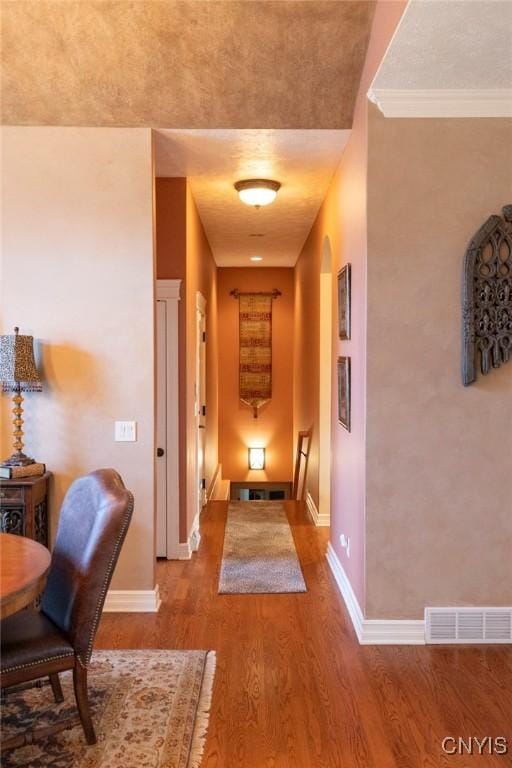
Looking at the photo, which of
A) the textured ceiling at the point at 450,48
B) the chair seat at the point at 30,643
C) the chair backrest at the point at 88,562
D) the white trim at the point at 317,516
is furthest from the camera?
the white trim at the point at 317,516

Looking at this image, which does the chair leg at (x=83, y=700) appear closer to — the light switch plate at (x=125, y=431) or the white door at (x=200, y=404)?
the light switch plate at (x=125, y=431)

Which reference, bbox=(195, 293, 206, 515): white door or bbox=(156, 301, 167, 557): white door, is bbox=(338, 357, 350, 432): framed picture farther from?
bbox=(195, 293, 206, 515): white door

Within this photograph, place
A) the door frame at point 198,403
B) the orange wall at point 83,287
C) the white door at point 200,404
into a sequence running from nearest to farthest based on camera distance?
the orange wall at point 83,287
the door frame at point 198,403
the white door at point 200,404

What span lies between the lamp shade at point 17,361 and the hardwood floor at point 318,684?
142 centimetres

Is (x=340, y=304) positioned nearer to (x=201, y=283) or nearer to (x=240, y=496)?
(x=201, y=283)

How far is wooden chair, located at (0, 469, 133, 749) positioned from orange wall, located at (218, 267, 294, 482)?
6447 millimetres

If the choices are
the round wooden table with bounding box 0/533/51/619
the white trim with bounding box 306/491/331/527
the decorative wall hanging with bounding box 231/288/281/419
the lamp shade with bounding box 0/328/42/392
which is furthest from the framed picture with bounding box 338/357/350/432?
the decorative wall hanging with bounding box 231/288/281/419

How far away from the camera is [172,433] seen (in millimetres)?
4371

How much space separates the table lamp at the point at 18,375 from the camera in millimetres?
3137

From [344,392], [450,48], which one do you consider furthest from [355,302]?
[450,48]

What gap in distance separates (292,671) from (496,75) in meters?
2.98

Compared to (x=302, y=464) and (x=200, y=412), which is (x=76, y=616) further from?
(x=302, y=464)

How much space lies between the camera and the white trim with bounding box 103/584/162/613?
3430 mm

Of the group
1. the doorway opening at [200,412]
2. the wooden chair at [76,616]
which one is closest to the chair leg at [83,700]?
the wooden chair at [76,616]
